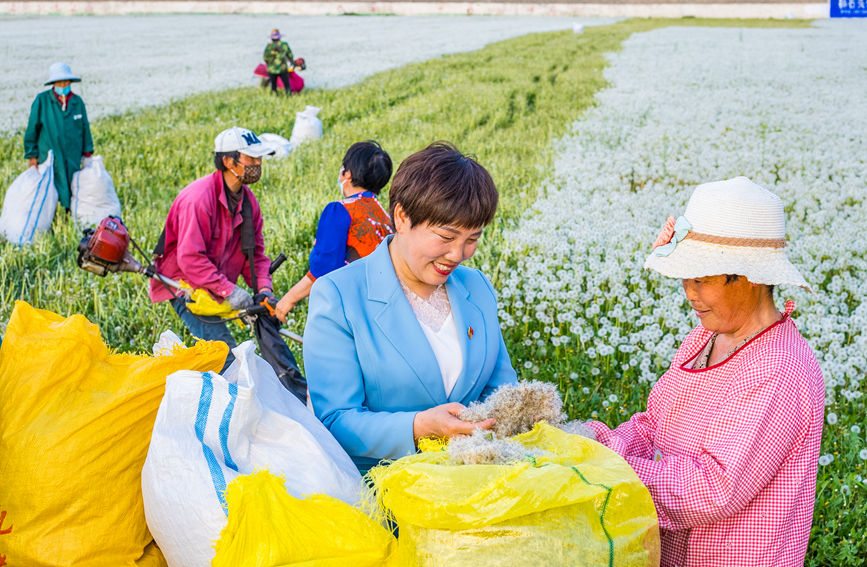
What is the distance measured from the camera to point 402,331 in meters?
2.21

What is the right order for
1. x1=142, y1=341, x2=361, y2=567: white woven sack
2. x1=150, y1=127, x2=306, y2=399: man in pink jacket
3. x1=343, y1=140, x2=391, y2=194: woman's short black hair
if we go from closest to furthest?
1. x1=142, y1=341, x2=361, y2=567: white woven sack
2. x1=343, y1=140, x2=391, y2=194: woman's short black hair
3. x1=150, y1=127, x2=306, y2=399: man in pink jacket

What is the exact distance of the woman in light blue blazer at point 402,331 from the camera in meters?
2.11

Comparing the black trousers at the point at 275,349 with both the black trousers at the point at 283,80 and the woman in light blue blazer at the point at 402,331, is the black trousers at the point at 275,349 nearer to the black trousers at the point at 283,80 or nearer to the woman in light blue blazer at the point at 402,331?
the woman in light blue blazer at the point at 402,331

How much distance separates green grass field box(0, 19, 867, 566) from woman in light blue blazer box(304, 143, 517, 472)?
304 millimetres

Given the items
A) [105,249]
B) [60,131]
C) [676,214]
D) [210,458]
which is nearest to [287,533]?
[210,458]

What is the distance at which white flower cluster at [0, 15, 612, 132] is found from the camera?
18.1m

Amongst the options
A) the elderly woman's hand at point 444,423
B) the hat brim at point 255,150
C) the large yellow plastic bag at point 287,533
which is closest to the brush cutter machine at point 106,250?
the hat brim at point 255,150

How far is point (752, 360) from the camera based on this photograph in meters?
1.86

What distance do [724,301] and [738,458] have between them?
0.40m

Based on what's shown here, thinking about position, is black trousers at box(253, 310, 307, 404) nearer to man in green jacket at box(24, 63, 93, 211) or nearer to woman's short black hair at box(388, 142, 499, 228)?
woman's short black hair at box(388, 142, 499, 228)

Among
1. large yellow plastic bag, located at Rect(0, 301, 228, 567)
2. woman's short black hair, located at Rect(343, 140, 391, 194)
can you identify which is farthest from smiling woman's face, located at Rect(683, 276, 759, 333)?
woman's short black hair, located at Rect(343, 140, 391, 194)

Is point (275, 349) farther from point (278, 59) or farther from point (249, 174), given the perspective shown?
point (278, 59)

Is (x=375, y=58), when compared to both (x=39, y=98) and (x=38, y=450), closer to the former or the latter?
(x=39, y=98)

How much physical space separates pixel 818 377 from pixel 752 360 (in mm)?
154
